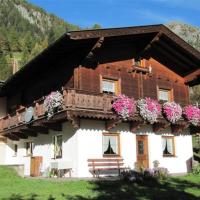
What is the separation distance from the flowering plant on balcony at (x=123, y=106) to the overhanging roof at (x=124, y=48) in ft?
9.59

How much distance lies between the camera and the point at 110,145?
810 inches

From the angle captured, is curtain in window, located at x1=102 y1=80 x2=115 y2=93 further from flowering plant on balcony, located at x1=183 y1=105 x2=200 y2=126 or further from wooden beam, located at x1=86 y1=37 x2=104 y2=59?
flowering plant on balcony, located at x1=183 y1=105 x2=200 y2=126

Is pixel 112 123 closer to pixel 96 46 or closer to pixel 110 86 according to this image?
pixel 110 86

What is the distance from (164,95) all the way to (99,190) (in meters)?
11.1

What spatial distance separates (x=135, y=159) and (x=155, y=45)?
284 inches

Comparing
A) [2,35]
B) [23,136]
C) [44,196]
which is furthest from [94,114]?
[2,35]

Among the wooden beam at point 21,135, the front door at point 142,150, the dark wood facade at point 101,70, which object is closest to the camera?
the dark wood facade at point 101,70

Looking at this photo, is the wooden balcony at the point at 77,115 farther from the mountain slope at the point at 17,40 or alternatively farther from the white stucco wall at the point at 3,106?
the mountain slope at the point at 17,40

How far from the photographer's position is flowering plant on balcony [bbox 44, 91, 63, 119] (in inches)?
738

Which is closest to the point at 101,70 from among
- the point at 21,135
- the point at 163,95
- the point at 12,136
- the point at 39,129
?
the point at 39,129

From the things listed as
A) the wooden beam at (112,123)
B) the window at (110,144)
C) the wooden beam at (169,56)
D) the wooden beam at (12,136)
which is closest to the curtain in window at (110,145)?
the window at (110,144)

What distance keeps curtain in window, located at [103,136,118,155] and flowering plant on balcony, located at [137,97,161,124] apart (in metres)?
2.02

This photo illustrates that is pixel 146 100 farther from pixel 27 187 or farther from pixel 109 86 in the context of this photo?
pixel 27 187

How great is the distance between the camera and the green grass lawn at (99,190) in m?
13.4
